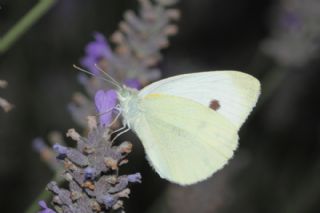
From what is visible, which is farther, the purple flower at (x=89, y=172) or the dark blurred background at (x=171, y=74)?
the dark blurred background at (x=171, y=74)

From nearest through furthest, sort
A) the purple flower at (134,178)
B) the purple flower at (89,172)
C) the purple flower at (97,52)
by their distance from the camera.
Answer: the purple flower at (89,172) < the purple flower at (134,178) < the purple flower at (97,52)

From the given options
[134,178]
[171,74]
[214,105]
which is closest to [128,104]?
[214,105]

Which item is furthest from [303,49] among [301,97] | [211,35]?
[211,35]

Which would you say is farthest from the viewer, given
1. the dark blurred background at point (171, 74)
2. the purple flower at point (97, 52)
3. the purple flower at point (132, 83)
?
the dark blurred background at point (171, 74)

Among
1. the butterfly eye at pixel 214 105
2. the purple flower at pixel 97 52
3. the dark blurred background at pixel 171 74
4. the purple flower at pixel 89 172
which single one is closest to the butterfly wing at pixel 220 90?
the butterfly eye at pixel 214 105

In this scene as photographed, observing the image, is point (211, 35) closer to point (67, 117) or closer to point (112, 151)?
point (67, 117)

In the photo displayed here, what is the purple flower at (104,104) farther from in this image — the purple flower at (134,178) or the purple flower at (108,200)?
the purple flower at (108,200)
